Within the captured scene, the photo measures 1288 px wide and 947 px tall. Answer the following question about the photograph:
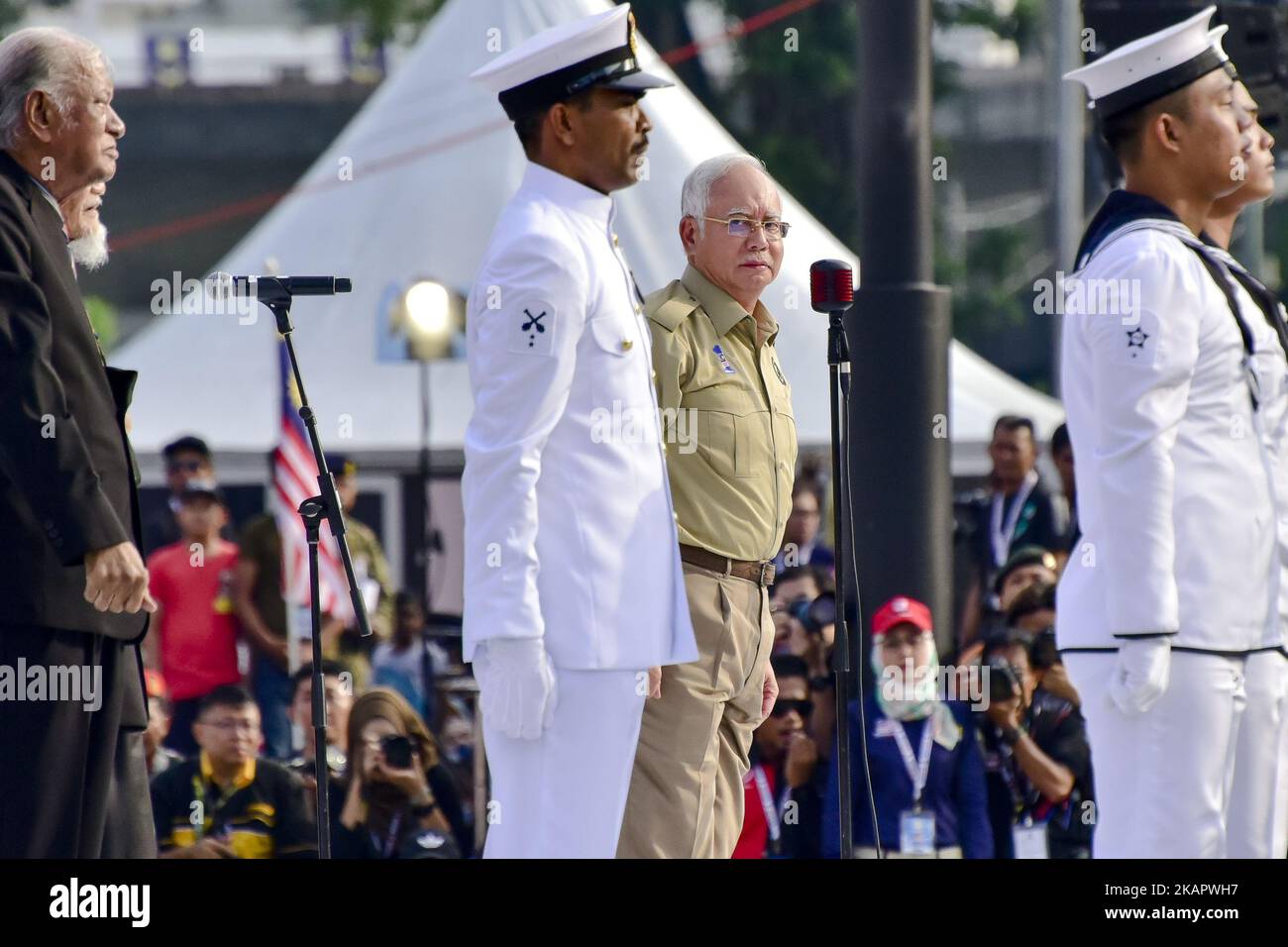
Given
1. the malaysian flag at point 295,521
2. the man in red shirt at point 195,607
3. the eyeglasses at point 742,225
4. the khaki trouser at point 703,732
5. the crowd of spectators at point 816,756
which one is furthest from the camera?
the malaysian flag at point 295,521

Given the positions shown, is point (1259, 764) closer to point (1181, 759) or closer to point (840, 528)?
point (1181, 759)

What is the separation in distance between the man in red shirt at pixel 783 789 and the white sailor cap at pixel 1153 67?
2.66 metres

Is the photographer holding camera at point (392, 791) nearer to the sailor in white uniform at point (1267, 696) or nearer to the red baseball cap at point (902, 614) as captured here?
the red baseball cap at point (902, 614)

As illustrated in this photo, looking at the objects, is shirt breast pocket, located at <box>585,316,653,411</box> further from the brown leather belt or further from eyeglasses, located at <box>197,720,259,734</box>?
eyeglasses, located at <box>197,720,259,734</box>

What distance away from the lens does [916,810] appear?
6484mm

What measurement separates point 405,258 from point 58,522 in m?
6.64

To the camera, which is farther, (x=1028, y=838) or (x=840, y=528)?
(x=1028, y=838)

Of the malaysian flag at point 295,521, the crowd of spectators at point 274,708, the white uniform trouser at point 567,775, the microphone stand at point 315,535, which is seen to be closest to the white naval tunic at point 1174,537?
Answer: the white uniform trouser at point 567,775

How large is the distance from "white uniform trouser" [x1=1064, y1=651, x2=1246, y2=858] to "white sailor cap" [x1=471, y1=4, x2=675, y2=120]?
1.42m

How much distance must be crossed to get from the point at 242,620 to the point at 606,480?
479 centimetres

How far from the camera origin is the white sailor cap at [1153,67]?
14.4ft

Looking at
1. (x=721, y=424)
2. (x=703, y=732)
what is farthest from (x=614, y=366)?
(x=703, y=732)

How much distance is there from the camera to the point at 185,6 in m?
49.3
